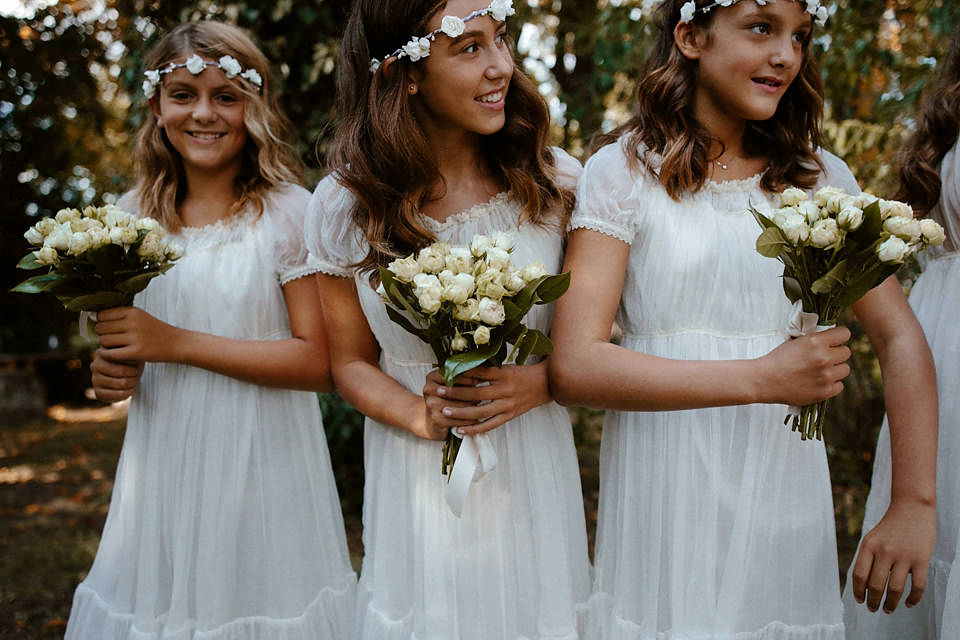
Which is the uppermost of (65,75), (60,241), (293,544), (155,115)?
(65,75)

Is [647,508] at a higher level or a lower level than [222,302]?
lower

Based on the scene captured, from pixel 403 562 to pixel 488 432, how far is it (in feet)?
1.50

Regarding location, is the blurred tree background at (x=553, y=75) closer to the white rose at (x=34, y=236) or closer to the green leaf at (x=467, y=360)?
the white rose at (x=34, y=236)

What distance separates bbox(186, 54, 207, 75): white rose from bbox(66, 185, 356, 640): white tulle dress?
550mm

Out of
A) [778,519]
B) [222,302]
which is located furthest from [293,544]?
[778,519]

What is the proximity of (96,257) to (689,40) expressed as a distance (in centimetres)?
191

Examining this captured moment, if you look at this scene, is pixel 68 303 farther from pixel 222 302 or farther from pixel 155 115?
pixel 155 115

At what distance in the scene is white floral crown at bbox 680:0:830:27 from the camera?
7.42ft

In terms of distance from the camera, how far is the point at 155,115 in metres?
3.32

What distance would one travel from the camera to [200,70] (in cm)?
309

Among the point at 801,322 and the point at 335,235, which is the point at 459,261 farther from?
the point at 801,322

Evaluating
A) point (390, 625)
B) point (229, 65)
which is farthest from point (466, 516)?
point (229, 65)

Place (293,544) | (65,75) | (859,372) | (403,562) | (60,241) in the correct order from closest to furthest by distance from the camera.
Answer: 1. (403,562)
2. (60,241)
3. (293,544)
4. (859,372)
5. (65,75)

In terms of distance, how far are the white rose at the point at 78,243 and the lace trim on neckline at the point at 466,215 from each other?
40.6 inches
